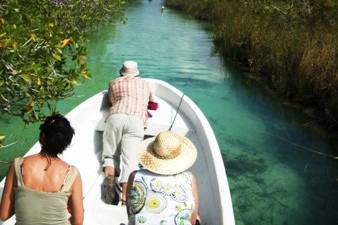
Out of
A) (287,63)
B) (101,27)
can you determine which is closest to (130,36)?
(101,27)

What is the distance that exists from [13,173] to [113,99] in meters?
2.62

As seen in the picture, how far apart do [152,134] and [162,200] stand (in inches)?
102

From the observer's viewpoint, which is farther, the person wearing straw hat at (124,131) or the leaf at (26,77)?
the person wearing straw hat at (124,131)

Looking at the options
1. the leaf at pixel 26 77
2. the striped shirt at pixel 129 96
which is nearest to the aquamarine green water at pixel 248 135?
the striped shirt at pixel 129 96

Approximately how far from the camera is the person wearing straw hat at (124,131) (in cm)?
428

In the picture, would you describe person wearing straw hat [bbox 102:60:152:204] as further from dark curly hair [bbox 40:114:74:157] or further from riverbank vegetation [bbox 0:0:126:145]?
dark curly hair [bbox 40:114:74:157]

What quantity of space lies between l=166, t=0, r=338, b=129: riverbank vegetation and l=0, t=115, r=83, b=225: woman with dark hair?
5.96m

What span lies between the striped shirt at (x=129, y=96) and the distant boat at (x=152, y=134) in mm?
375

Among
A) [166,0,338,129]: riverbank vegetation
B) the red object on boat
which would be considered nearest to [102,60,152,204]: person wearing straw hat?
the red object on boat

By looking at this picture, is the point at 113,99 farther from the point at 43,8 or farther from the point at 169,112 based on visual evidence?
the point at 43,8

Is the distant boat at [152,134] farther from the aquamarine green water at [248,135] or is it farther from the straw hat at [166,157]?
the aquamarine green water at [248,135]

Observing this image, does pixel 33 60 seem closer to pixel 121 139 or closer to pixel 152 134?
pixel 121 139

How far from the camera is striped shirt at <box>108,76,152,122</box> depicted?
4.62 meters

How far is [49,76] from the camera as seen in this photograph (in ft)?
14.5
